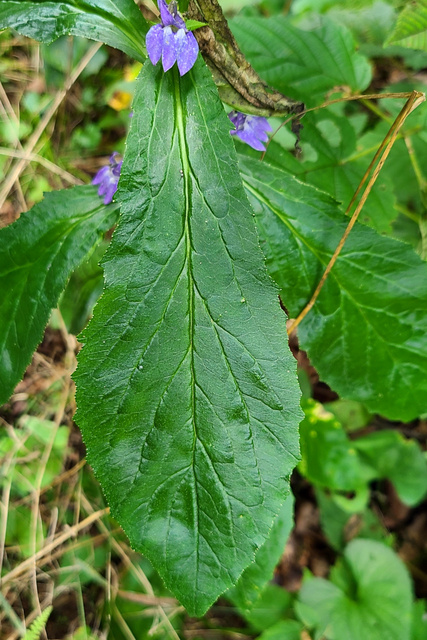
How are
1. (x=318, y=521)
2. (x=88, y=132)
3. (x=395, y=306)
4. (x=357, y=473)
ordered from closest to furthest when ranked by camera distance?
(x=395, y=306) < (x=357, y=473) < (x=318, y=521) < (x=88, y=132)

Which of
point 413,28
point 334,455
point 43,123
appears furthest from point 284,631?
point 43,123

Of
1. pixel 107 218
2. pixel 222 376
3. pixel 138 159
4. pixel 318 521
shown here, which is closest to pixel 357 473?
pixel 318 521

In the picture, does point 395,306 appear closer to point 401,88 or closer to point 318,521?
point 401,88

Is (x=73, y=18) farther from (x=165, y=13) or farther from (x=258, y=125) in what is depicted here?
(x=258, y=125)

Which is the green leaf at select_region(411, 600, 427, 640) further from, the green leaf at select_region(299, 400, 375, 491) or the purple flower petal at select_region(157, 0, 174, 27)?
the purple flower petal at select_region(157, 0, 174, 27)

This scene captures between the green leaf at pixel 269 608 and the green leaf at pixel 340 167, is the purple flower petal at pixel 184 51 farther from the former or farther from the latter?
the green leaf at pixel 269 608
